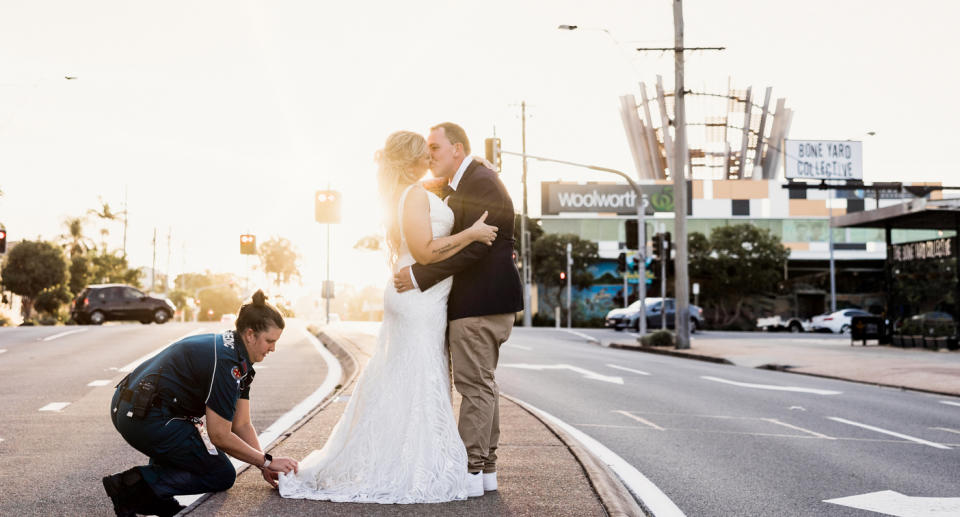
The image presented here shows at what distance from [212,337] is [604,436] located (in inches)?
190

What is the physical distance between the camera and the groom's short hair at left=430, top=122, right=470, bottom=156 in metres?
4.75

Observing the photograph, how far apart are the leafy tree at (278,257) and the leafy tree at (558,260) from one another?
1784cm

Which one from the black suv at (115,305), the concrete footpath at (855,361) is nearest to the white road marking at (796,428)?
the concrete footpath at (855,361)

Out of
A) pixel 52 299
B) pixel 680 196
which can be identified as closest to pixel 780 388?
pixel 680 196

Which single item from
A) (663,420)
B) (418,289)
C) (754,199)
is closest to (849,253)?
(754,199)

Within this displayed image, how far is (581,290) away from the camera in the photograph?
6444 cm

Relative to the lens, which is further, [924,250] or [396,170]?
[924,250]

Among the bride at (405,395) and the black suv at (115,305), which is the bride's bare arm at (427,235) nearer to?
the bride at (405,395)

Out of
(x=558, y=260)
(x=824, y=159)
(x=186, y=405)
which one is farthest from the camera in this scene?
(x=558, y=260)

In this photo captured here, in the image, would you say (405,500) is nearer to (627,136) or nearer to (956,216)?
(956,216)

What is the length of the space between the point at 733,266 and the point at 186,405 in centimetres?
5618

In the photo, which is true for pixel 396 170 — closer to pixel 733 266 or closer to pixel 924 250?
pixel 924 250

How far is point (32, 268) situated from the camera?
49.2 m

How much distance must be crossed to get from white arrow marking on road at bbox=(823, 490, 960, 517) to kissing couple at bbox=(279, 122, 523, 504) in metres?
2.42
